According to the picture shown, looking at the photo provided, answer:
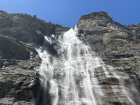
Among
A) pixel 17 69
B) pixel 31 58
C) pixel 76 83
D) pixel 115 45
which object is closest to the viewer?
pixel 17 69

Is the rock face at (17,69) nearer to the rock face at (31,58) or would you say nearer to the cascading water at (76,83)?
the rock face at (31,58)

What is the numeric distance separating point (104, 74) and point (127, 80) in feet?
9.33

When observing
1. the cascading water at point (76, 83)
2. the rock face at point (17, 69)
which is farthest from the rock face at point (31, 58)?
the cascading water at point (76, 83)

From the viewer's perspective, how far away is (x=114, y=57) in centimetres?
2177

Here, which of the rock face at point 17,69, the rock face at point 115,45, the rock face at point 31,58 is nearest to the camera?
the rock face at point 17,69

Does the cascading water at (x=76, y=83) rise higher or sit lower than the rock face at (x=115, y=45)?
lower

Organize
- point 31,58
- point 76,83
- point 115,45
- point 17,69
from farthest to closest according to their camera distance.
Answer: point 115,45, point 31,58, point 76,83, point 17,69

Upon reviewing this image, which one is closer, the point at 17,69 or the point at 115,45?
the point at 17,69

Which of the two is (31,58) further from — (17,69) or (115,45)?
(115,45)

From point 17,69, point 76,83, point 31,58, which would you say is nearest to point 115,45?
point 76,83

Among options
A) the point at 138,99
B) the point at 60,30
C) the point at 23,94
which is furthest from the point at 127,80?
the point at 60,30

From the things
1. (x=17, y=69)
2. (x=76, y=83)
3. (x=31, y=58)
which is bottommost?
(x=76, y=83)

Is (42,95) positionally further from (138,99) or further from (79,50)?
(79,50)

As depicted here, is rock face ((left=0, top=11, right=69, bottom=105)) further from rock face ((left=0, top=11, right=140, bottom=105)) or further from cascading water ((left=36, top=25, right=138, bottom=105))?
cascading water ((left=36, top=25, right=138, bottom=105))
